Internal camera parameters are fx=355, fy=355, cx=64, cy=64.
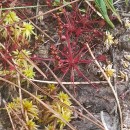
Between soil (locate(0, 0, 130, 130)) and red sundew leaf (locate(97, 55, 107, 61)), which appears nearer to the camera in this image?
soil (locate(0, 0, 130, 130))

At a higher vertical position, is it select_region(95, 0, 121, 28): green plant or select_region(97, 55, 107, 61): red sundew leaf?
select_region(95, 0, 121, 28): green plant

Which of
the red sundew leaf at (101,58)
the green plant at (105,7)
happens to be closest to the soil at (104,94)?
the red sundew leaf at (101,58)

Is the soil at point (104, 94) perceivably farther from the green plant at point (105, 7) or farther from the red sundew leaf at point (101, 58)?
the green plant at point (105, 7)

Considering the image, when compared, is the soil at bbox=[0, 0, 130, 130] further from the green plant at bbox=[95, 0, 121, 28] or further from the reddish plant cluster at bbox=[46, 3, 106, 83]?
the green plant at bbox=[95, 0, 121, 28]

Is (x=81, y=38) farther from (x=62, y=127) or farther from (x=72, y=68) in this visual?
(x=62, y=127)

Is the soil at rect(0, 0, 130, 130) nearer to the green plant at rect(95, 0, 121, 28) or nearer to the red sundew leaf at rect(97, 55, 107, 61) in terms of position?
the red sundew leaf at rect(97, 55, 107, 61)

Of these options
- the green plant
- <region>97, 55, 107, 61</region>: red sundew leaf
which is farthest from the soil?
the green plant

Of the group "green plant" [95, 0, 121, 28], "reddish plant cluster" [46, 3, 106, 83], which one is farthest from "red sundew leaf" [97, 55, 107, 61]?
"green plant" [95, 0, 121, 28]

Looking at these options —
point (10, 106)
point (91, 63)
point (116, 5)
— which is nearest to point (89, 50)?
point (91, 63)

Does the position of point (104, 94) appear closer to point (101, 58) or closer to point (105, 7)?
point (101, 58)
